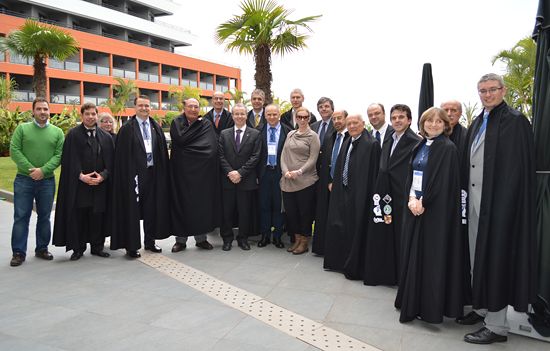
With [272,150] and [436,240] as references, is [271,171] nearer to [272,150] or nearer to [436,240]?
[272,150]

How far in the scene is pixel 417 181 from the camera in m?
4.14

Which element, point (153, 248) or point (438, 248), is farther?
point (153, 248)

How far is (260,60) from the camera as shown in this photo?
1165 cm

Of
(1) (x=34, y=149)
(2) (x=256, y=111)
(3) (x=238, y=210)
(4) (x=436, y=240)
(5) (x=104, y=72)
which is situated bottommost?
(3) (x=238, y=210)

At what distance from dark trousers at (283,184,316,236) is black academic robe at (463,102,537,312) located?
116 inches

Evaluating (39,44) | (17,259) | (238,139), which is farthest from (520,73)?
(39,44)

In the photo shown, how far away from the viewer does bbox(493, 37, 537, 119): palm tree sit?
57.3ft

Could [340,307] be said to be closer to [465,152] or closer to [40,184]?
[465,152]

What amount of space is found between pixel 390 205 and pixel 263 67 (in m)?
7.62

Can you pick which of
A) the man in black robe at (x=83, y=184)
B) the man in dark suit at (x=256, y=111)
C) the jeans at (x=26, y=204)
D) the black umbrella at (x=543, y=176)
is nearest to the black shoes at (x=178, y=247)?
the man in black robe at (x=83, y=184)

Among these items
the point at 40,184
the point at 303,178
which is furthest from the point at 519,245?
the point at 40,184

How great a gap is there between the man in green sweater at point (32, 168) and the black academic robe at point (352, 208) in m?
3.91

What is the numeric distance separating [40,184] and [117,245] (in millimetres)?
1359

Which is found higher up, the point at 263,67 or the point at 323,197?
the point at 263,67
